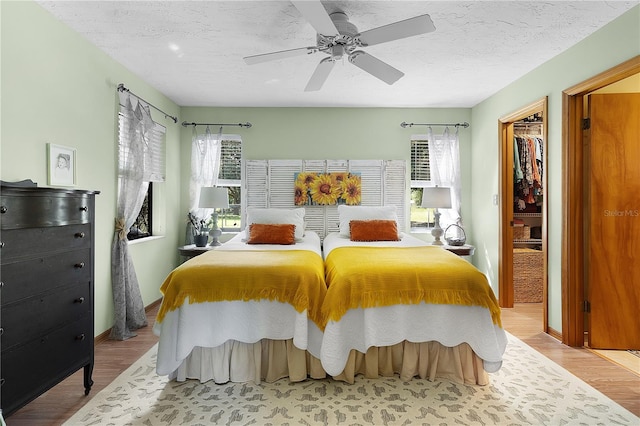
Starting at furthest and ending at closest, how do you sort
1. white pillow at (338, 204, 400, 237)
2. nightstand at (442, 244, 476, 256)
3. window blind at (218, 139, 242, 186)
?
window blind at (218, 139, 242, 186) → nightstand at (442, 244, 476, 256) → white pillow at (338, 204, 400, 237)

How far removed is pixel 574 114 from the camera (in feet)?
10.6

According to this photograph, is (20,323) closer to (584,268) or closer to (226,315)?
(226,315)

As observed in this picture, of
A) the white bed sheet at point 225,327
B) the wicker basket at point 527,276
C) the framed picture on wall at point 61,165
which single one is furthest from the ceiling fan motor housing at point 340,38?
the wicker basket at point 527,276

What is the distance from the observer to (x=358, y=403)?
2.30 meters

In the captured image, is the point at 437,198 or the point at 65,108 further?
the point at 437,198

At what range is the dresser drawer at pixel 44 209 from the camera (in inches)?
72.1

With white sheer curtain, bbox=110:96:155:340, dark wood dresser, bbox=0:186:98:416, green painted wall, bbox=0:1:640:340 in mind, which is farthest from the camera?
white sheer curtain, bbox=110:96:155:340

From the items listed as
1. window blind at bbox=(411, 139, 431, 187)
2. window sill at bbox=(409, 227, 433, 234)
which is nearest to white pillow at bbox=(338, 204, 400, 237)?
window sill at bbox=(409, 227, 433, 234)

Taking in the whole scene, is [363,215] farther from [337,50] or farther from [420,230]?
[337,50]

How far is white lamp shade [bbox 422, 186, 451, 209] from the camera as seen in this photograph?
4.66 metres

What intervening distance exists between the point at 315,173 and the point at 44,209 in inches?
136

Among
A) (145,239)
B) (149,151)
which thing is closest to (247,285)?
(145,239)

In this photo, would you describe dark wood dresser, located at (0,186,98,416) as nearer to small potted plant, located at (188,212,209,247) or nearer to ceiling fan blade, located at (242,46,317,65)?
ceiling fan blade, located at (242,46,317,65)

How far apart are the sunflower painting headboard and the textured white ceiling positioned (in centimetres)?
93
